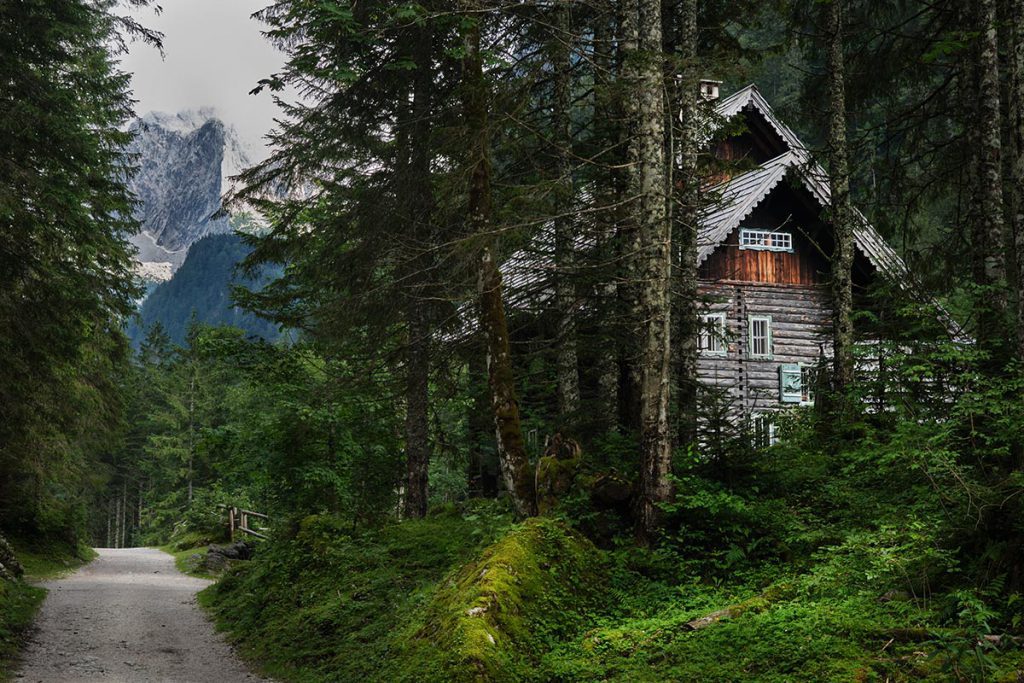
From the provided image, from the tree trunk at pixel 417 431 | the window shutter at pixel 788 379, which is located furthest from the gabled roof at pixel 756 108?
the tree trunk at pixel 417 431

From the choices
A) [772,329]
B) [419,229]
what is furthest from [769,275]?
[419,229]

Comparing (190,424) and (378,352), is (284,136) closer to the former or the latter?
(378,352)

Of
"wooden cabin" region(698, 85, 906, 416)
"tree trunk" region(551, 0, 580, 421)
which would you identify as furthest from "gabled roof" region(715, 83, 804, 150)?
"tree trunk" region(551, 0, 580, 421)

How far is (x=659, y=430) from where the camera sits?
1053cm

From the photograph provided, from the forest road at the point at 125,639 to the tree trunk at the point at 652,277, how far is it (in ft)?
19.3

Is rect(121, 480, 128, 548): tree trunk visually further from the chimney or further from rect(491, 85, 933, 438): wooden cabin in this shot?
the chimney

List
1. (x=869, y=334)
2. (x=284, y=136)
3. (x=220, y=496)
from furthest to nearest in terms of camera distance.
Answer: (x=220, y=496) < (x=284, y=136) < (x=869, y=334)

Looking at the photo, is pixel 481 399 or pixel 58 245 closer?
pixel 481 399

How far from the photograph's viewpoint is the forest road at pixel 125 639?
38.1 ft

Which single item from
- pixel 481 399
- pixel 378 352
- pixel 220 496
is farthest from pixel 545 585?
pixel 220 496

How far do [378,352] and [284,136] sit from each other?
494cm

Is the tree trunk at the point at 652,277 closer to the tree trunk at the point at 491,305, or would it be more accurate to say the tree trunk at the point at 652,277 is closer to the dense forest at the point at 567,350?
the dense forest at the point at 567,350

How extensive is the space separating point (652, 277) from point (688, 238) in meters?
4.21

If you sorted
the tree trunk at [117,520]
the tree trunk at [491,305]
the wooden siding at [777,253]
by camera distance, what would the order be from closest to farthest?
the tree trunk at [491,305], the wooden siding at [777,253], the tree trunk at [117,520]
